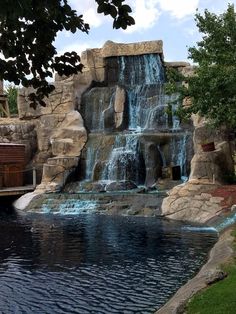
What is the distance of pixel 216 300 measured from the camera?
9375mm

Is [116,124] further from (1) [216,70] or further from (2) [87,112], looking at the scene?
(1) [216,70]

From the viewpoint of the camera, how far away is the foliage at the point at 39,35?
174 inches

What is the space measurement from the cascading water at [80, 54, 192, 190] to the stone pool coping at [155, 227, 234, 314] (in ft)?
43.9

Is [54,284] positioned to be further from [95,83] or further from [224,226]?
[95,83]

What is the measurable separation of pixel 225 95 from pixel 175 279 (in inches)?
427

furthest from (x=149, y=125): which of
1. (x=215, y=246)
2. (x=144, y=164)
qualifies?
(x=215, y=246)

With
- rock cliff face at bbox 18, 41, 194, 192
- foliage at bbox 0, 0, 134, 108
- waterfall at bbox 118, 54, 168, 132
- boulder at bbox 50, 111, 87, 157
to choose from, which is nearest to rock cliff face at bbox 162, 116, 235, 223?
rock cliff face at bbox 18, 41, 194, 192

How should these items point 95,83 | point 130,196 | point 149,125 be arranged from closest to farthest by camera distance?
point 130,196 → point 149,125 → point 95,83

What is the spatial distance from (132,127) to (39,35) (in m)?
33.8

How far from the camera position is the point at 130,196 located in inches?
1110

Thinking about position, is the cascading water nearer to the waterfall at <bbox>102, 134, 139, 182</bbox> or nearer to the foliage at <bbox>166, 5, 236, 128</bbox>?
the waterfall at <bbox>102, 134, 139, 182</bbox>

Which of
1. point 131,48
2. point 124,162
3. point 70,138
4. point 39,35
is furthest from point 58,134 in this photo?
point 39,35

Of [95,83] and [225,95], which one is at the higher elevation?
[95,83]

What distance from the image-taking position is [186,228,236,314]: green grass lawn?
8.84 m
